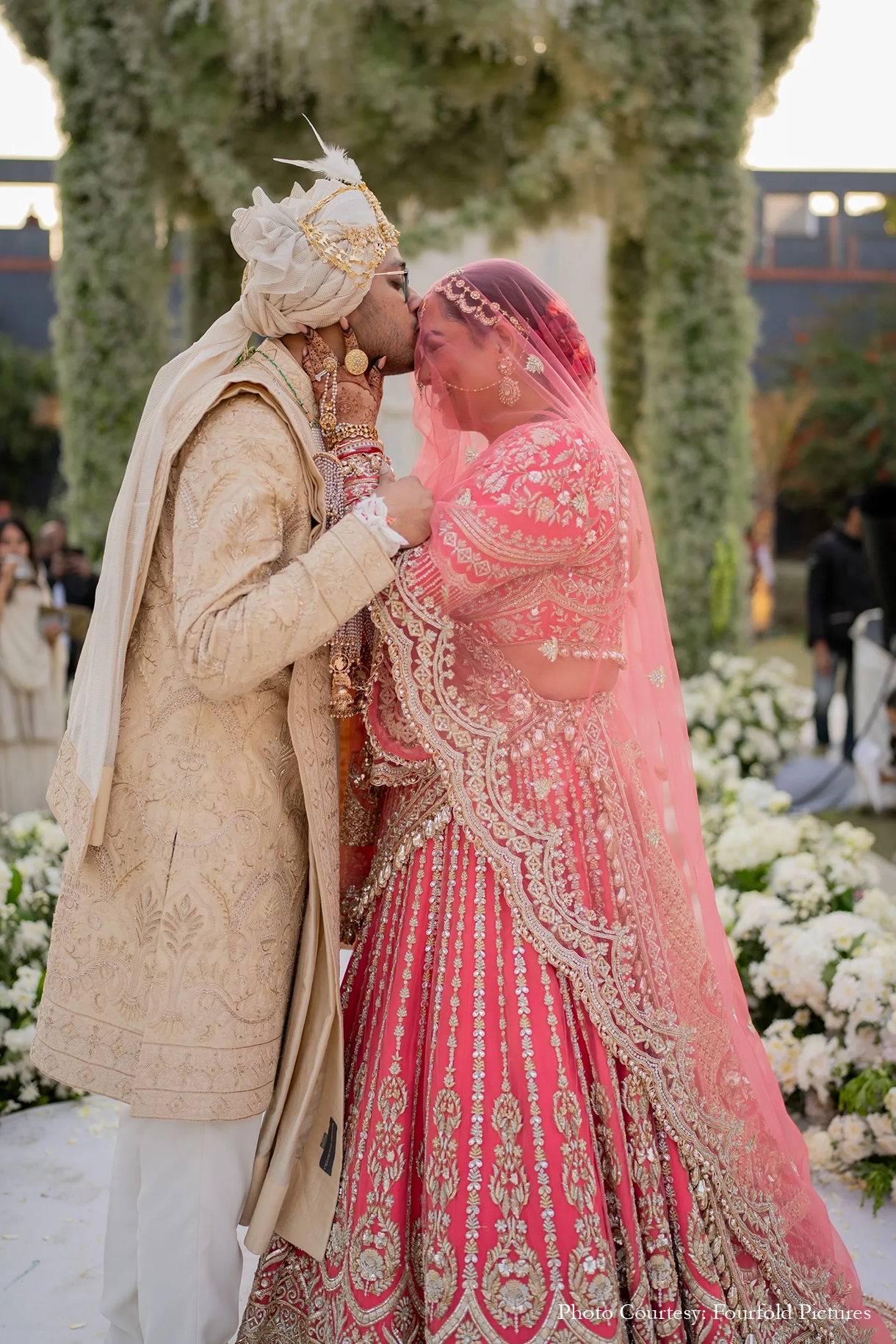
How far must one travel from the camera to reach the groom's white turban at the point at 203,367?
6.12 feet

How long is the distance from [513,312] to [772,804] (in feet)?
9.26

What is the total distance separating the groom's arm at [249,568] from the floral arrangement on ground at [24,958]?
1.90 m

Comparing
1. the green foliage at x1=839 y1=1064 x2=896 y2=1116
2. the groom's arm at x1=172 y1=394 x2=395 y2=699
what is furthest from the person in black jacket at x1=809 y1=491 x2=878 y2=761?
the groom's arm at x1=172 y1=394 x2=395 y2=699

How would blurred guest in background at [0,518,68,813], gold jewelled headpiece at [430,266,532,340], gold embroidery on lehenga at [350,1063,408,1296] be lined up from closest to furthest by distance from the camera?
gold embroidery on lehenga at [350,1063,408,1296]
gold jewelled headpiece at [430,266,532,340]
blurred guest in background at [0,518,68,813]

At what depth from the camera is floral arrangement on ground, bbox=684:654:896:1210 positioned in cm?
289

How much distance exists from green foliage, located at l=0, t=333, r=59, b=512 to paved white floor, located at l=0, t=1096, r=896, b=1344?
61.1ft

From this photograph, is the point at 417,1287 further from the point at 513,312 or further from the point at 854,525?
the point at 854,525

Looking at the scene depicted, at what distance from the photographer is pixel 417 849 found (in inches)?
79.4

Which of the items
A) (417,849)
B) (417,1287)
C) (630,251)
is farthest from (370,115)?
(417,1287)

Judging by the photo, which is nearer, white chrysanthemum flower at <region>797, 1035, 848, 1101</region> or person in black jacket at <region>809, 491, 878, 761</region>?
white chrysanthemum flower at <region>797, 1035, 848, 1101</region>

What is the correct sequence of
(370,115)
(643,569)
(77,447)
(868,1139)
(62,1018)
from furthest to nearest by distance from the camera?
(77,447), (370,115), (868,1139), (643,569), (62,1018)

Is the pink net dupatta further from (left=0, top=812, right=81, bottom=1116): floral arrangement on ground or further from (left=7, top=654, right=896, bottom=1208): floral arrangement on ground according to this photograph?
(left=0, top=812, right=81, bottom=1116): floral arrangement on ground

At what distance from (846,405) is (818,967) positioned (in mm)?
19604

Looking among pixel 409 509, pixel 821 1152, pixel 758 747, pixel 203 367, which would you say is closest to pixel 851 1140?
pixel 821 1152
